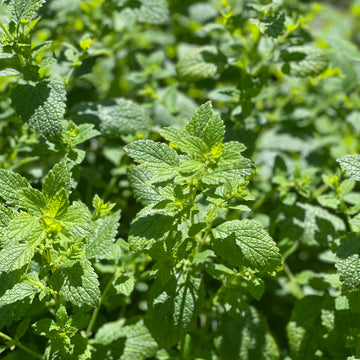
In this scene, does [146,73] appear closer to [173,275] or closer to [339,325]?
[173,275]

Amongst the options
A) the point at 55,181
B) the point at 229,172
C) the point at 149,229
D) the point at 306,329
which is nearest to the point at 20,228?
the point at 55,181

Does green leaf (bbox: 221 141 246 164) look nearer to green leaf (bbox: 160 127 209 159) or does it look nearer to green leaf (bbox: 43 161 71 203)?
green leaf (bbox: 160 127 209 159)

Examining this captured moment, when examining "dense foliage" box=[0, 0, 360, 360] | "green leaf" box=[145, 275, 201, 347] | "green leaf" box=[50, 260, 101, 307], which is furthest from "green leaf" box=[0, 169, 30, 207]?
"green leaf" box=[145, 275, 201, 347]

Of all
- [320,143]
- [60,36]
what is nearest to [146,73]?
[60,36]

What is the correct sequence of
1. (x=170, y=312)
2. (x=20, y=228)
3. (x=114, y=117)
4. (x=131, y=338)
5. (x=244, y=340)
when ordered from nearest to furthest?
(x=20, y=228) < (x=170, y=312) < (x=131, y=338) < (x=244, y=340) < (x=114, y=117)

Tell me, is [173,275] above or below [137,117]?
below

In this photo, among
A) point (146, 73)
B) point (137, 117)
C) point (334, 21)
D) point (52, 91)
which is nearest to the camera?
point (52, 91)

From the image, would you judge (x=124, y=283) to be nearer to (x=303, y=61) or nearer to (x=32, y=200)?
(x=32, y=200)

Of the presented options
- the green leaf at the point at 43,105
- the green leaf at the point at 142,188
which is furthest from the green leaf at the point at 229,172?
the green leaf at the point at 43,105
